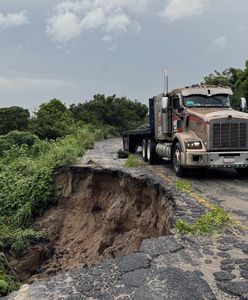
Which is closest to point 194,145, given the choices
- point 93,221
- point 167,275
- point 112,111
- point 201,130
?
point 201,130

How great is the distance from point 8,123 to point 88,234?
86.4 ft

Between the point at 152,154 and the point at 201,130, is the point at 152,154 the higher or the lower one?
the lower one

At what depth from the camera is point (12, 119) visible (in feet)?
128

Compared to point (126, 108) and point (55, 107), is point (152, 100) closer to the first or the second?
point (55, 107)

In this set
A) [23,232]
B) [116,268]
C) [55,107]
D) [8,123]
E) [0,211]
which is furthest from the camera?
[55,107]

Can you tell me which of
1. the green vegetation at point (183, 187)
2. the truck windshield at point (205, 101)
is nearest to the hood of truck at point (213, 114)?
the truck windshield at point (205, 101)

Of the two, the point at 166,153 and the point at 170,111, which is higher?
the point at 170,111

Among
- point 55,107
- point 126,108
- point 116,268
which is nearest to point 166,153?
point 116,268

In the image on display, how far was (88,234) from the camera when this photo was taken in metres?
14.3

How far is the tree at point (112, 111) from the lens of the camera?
55594 millimetres

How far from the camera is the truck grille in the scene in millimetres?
12461

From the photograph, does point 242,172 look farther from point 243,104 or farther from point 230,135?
point 243,104

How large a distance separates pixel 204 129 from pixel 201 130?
20cm

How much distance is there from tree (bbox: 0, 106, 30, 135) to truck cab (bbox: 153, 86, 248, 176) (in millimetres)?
25765
